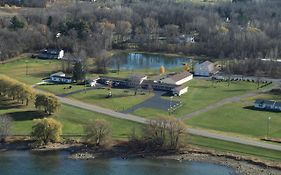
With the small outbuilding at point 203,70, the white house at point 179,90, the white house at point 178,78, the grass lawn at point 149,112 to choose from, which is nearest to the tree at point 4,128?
the grass lawn at point 149,112

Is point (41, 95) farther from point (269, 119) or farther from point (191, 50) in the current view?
point (191, 50)

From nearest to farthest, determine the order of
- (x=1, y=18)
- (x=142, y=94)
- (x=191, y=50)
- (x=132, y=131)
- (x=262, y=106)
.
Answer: (x=132, y=131), (x=262, y=106), (x=142, y=94), (x=191, y=50), (x=1, y=18)

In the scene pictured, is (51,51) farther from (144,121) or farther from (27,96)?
(144,121)

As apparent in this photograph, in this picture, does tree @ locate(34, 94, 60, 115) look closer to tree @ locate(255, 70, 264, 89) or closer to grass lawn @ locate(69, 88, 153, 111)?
grass lawn @ locate(69, 88, 153, 111)

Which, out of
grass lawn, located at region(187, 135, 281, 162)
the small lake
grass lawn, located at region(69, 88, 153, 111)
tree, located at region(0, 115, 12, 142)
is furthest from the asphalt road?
the small lake

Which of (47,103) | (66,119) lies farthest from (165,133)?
(47,103)

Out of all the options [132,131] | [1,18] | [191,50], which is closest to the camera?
[132,131]

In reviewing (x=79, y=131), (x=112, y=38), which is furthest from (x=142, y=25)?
(x=79, y=131)

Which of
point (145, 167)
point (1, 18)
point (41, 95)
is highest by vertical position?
point (1, 18)
